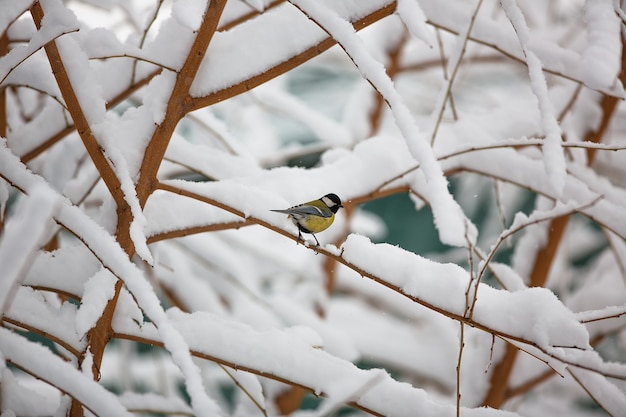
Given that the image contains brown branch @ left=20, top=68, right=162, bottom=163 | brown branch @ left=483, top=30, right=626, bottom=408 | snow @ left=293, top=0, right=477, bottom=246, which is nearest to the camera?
snow @ left=293, top=0, right=477, bottom=246

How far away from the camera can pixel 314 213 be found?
2.01 feet

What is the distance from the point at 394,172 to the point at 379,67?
243mm

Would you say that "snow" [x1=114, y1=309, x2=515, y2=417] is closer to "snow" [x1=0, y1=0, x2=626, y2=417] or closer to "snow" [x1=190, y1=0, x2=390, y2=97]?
"snow" [x1=0, y1=0, x2=626, y2=417]

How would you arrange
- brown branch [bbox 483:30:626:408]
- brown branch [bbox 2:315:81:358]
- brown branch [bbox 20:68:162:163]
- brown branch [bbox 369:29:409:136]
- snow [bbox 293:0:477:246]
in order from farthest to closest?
brown branch [bbox 369:29:409:136] → brown branch [bbox 483:30:626:408] → brown branch [bbox 20:68:162:163] → brown branch [bbox 2:315:81:358] → snow [bbox 293:0:477:246]

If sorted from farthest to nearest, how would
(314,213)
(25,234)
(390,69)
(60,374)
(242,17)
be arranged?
(390,69) < (242,17) < (314,213) < (60,374) < (25,234)

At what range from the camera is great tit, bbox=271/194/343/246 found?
1.92 ft

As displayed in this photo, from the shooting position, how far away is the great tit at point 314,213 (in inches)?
23.1

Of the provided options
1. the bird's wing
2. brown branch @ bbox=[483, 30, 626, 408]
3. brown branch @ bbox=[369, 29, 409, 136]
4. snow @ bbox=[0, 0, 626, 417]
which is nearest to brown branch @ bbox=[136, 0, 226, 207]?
snow @ bbox=[0, 0, 626, 417]

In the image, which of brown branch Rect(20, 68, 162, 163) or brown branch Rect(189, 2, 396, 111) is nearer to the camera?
brown branch Rect(189, 2, 396, 111)

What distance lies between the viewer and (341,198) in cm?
65

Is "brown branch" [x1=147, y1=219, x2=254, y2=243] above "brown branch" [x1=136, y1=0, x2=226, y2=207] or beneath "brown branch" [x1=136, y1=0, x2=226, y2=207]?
beneath

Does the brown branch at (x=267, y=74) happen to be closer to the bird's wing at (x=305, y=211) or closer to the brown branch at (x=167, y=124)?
the brown branch at (x=167, y=124)

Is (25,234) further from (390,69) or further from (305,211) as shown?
(390,69)

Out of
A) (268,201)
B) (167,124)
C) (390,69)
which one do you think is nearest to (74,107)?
(167,124)
